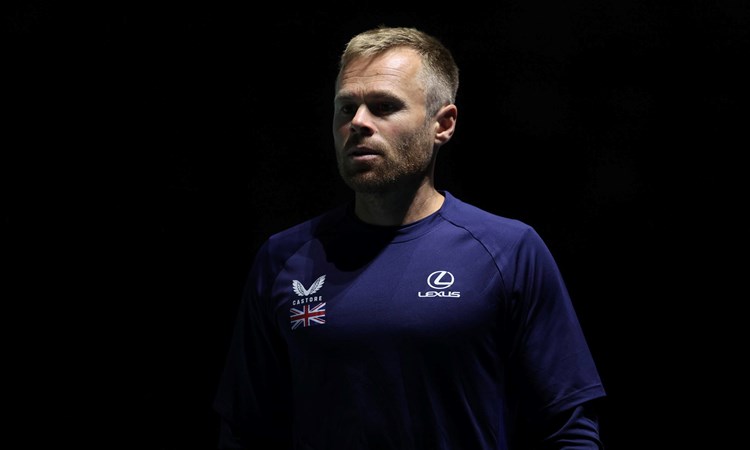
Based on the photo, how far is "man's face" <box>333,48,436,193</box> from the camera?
1763 millimetres

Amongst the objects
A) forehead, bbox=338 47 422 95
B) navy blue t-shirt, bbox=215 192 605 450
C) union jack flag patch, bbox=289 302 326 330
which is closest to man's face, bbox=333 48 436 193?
forehead, bbox=338 47 422 95

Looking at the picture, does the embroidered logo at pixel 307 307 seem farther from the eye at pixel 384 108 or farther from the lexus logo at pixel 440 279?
the eye at pixel 384 108

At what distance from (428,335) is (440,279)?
111 mm

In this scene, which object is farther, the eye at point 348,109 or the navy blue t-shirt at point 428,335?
the eye at point 348,109

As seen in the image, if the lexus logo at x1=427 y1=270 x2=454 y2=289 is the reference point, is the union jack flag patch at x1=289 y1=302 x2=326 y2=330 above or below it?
below

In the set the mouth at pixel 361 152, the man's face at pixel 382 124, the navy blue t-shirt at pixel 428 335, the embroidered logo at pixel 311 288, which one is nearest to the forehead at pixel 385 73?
the man's face at pixel 382 124

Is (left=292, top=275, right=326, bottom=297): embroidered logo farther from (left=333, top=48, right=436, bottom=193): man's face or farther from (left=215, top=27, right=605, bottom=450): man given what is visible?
(left=333, top=48, right=436, bottom=193): man's face

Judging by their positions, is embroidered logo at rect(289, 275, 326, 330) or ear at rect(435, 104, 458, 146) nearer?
embroidered logo at rect(289, 275, 326, 330)

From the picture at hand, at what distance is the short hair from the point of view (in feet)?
5.99

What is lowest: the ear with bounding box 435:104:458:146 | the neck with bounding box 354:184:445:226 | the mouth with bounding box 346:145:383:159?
the neck with bounding box 354:184:445:226

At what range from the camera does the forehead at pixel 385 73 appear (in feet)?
5.82

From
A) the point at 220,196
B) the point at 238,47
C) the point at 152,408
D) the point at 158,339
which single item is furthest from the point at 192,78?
the point at 152,408

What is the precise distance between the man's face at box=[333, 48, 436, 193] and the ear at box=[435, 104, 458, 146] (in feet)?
0.17

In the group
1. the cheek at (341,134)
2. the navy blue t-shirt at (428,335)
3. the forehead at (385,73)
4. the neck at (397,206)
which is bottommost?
the navy blue t-shirt at (428,335)
